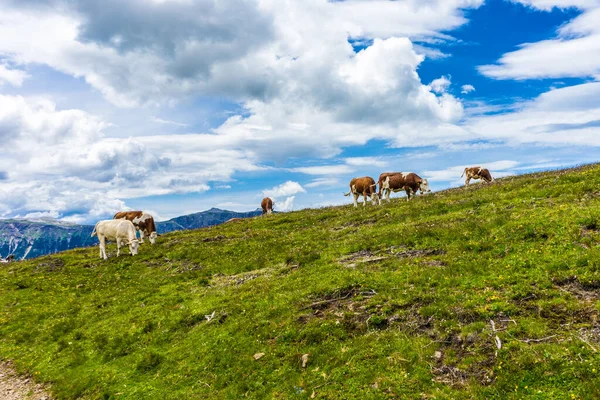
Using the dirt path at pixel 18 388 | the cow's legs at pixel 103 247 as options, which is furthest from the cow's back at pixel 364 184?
the dirt path at pixel 18 388

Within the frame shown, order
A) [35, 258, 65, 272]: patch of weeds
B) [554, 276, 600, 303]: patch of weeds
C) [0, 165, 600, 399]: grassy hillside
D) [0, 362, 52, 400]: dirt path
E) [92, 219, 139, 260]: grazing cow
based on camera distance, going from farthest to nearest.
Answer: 1. [92, 219, 139, 260]: grazing cow
2. [35, 258, 65, 272]: patch of weeds
3. [0, 362, 52, 400]: dirt path
4. [554, 276, 600, 303]: patch of weeds
5. [0, 165, 600, 399]: grassy hillside

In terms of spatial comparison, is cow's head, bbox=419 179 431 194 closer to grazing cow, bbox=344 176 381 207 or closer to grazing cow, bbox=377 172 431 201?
grazing cow, bbox=377 172 431 201

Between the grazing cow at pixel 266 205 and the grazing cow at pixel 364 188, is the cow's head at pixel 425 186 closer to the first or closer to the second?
the grazing cow at pixel 364 188

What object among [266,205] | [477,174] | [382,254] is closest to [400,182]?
[477,174]

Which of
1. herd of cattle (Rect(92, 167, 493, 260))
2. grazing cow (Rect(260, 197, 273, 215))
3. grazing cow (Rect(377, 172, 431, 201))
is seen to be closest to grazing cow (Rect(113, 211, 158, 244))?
herd of cattle (Rect(92, 167, 493, 260))

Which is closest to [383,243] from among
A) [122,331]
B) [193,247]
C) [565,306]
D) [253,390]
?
[565,306]

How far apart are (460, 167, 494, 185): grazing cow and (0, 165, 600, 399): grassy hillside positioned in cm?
2493

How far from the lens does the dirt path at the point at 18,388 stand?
14.5 meters

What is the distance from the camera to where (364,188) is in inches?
1604

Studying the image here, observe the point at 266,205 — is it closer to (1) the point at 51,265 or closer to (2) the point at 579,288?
(1) the point at 51,265

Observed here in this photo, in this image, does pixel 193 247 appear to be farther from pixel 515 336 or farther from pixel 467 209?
pixel 515 336

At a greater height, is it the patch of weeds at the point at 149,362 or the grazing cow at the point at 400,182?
the grazing cow at the point at 400,182

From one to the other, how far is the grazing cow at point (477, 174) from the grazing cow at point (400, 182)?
13954mm

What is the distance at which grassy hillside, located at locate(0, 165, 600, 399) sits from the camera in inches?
376
